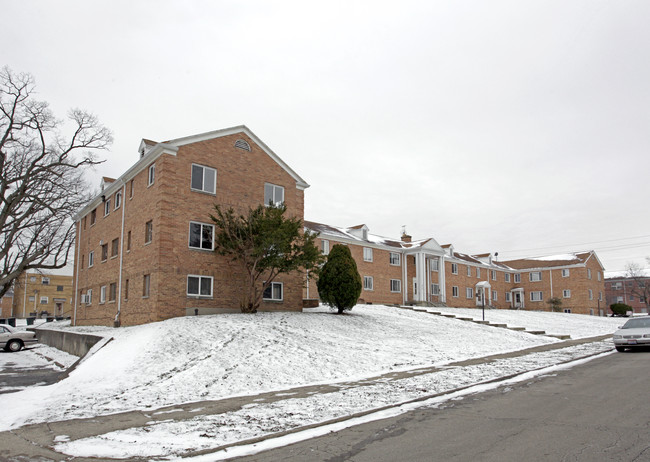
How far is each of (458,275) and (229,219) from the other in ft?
125

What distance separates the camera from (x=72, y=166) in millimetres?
32812

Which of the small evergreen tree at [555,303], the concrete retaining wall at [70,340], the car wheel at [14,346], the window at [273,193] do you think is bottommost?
the car wheel at [14,346]

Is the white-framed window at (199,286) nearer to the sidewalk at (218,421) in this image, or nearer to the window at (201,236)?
the window at (201,236)

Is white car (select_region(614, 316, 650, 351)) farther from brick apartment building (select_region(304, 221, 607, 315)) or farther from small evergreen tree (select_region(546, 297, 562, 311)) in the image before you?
small evergreen tree (select_region(546, 297, 562, 311))

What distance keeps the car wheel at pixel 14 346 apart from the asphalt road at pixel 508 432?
2492cm

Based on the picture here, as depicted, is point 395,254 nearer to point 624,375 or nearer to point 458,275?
point 458,275

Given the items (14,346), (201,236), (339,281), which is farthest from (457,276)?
(14,346)

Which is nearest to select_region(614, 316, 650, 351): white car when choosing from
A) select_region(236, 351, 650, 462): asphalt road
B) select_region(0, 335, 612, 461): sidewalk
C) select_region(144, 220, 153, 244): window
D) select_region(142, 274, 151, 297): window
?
select_region(0, 335, 612, 461): sidewalk

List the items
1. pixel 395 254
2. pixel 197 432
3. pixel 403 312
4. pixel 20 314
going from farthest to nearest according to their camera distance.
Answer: pixel 20 314 → pixel 395 254 → pixel 403 312 → pixel 197 432

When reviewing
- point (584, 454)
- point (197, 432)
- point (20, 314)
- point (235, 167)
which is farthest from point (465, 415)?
point (20, 314)

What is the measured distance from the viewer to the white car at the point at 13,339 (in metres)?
25.5

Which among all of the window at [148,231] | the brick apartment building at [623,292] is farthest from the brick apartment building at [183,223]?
the brick apartment building at [623,292]

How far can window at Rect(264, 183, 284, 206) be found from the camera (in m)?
25.2

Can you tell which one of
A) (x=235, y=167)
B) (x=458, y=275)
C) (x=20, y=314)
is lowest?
(x=20, y=314)
